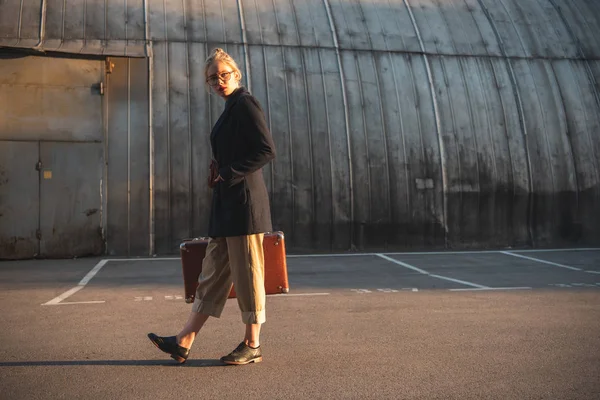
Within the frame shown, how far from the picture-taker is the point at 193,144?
14016 mm

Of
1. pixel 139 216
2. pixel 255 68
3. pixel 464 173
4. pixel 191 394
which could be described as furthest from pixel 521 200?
pixel 191 394

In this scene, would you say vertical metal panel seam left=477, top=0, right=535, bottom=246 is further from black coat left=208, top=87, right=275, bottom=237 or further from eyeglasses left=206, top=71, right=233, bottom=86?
eyeglasses left=206, top=71, right=233, bottom=86

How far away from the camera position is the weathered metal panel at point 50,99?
13.4 meters

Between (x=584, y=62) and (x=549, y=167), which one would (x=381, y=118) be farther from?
(x=584, y=62)

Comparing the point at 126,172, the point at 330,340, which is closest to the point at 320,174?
the point at 126,172

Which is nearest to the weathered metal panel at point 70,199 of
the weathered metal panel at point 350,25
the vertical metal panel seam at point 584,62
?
the weathered metal panel at point 350,25

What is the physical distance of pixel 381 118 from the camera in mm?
15000

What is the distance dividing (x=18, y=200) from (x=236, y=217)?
1041 centimetres

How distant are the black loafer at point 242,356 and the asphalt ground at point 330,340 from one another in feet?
0.18

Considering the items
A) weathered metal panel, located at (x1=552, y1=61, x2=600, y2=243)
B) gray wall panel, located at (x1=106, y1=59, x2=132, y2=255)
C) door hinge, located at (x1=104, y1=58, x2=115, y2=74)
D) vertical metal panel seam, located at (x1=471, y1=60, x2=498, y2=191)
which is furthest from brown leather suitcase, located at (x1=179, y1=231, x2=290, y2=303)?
weathered metal panel, located at (x1=552, y1=61, x2=600, y2=243)

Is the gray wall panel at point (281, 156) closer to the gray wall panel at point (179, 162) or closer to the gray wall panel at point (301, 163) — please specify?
the gray wall panel at point (301, 163)

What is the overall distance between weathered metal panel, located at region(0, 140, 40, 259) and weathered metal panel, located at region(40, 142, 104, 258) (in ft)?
0.51

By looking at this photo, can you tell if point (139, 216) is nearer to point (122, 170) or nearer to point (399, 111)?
point (122, 170)

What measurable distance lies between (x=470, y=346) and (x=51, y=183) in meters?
10.8
